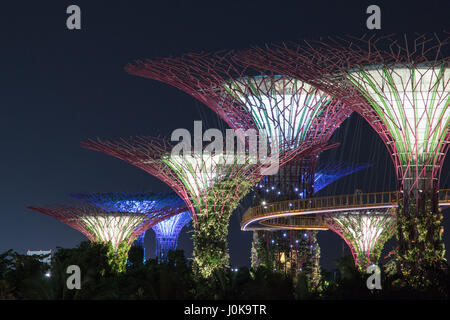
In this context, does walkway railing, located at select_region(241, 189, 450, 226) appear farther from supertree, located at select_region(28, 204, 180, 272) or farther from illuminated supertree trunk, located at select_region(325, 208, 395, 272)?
supertree, located at select_region(28, 204, 180, 272)

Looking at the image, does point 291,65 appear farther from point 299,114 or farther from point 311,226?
point 311,226

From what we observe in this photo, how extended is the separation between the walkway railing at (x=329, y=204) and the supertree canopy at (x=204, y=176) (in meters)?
3.97

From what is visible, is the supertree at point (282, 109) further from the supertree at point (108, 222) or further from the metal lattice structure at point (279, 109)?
the supertree at point (108, 222)

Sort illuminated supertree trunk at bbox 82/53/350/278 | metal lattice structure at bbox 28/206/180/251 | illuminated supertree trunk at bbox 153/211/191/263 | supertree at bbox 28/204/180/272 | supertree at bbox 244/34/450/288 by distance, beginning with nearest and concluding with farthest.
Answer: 1. supertree at bbox 244/34/450/288
2. illuminated supertree trunk at bbox 82/53/350/278
3. supertree at bbox 28/204/180/272
4. metal lattice structure at bbox 28/206/180/251
5. illuminated supertree trunk at bbox 153/211/191/263

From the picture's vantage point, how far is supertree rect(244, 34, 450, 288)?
104 feet

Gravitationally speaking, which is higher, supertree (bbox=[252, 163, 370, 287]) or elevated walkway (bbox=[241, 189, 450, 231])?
elevated walkway (bbox=[241, 189, 450, 231])

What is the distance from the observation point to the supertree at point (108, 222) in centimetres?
6316

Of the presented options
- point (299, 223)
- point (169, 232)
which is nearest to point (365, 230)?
point (299, 223)

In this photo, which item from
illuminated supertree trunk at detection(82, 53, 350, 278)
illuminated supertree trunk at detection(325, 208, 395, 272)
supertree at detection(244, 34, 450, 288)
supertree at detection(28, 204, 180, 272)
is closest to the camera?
supertree at detection(244, 34, 450, 288)

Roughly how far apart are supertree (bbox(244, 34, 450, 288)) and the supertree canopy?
12425mm

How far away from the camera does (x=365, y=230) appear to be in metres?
57.5

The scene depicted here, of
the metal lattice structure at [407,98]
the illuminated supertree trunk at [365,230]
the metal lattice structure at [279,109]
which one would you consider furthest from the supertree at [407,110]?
the illuminated supertree trunk at [365,230]

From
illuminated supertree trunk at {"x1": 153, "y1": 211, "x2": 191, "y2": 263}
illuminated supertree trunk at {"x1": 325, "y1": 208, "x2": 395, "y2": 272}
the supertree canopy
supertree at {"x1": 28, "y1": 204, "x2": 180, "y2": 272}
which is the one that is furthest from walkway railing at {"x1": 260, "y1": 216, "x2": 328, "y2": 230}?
illuminated supertree trunk at {"x1": 153, "y1": 211, "x2": 191, "y2": 263}
